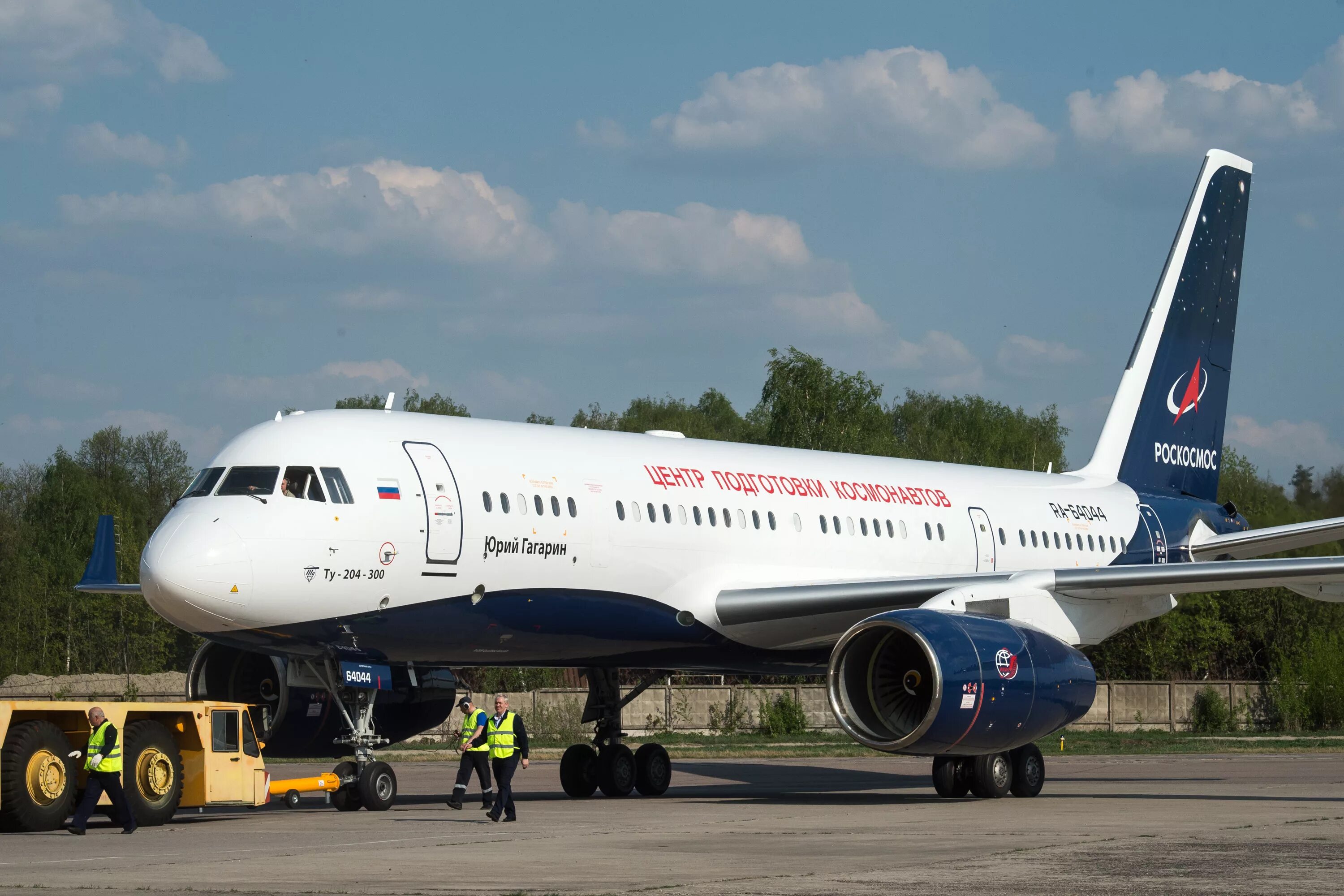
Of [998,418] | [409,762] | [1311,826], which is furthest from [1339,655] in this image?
[998,418]

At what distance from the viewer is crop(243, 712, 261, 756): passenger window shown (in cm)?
1759

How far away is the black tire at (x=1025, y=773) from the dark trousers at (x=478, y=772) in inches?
253

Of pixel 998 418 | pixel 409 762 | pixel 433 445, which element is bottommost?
pixel 409 762

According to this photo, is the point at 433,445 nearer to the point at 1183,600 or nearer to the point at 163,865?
the point at 163,865

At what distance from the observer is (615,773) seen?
21.6 metres

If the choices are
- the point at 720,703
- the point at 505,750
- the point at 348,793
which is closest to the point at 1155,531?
the point at 505,750

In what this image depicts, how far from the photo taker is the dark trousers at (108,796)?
603 inches

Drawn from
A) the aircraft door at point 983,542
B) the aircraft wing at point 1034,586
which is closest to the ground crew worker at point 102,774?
the aircraft wing at point 1034,586

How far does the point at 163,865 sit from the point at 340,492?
5556 millimetres

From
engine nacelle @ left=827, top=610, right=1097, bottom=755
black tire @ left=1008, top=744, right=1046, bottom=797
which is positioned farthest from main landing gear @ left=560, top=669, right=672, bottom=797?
black tire @ left=1008, top=744, right=1046, bottom=797

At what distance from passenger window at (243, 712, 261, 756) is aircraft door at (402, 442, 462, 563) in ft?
8.55

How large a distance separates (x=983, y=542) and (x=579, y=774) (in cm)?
694

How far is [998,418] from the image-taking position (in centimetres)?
8925

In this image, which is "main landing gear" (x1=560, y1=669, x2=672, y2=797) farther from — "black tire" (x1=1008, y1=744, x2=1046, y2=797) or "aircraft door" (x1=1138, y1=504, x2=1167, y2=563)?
"aircraft door" (x1=1138, y1=504, x2=1167, y2=563)
